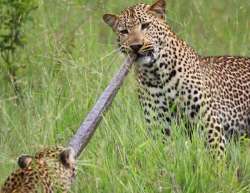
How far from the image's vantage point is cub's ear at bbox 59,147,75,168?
317 inches

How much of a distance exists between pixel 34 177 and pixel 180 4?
633cm

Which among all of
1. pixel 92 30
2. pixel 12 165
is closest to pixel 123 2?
pixel 92 30

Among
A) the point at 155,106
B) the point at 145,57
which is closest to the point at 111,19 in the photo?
the point at 145,57

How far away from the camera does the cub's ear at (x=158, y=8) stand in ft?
32.6

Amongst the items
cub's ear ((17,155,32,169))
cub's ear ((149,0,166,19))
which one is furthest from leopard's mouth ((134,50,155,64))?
cub's ear ((17,155,32,169))

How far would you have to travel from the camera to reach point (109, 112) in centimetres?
967

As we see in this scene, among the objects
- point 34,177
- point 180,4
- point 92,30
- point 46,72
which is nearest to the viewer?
point 34,177

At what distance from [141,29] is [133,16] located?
132mm

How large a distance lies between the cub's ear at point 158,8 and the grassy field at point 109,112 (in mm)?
451

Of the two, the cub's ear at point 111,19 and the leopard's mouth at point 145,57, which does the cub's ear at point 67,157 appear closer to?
the leopard's mouth at point 145,57

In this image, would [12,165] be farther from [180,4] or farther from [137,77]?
[180,4]

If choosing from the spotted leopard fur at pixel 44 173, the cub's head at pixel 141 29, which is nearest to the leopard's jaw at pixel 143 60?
the cub's head at pixel 141 29

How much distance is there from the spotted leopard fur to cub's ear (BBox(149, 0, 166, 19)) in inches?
82.6

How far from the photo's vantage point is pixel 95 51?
451 inches
